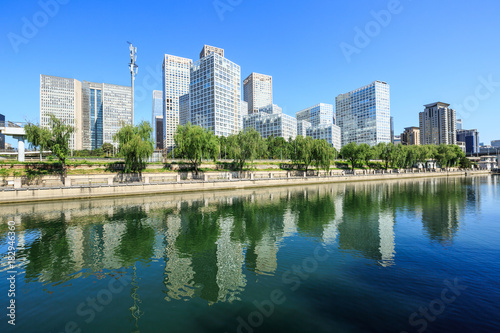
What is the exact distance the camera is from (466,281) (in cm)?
1004

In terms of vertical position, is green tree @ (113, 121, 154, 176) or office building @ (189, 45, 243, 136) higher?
office building @ (189, 45, 243, 136)

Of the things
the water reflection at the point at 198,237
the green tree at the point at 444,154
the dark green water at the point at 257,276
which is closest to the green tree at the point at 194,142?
the water reflection at the point at 198,237

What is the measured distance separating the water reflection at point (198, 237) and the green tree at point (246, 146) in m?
27.2

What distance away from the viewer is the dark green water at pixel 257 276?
772 cm

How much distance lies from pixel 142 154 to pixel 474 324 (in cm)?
4527

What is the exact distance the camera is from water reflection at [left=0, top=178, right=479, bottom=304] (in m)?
11.3

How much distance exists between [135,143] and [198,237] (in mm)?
31541

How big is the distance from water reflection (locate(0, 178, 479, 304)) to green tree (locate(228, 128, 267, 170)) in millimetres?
27227

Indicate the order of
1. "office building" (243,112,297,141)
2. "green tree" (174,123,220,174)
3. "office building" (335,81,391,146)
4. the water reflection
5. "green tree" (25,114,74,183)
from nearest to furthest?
the water reflection, "green tree" (25,114,74,183), "green tree" (174,123,220,174), "office building" (335,81,391,146), "office building" (243,112,297,141)

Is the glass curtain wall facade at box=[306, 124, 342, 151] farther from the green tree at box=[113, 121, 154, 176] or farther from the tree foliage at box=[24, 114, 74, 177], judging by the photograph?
the tree foliage at box=[24, 114, 74, 177]

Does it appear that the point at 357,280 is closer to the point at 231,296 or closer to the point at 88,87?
the point at 231,296

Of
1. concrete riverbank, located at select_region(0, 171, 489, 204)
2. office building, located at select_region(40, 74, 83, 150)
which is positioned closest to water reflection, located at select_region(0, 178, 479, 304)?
concrete riverbank, located at select_region(0, 171, 489, 204)

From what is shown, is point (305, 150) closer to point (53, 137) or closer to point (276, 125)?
point (53, 137)

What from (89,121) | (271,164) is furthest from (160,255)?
(89,121)
